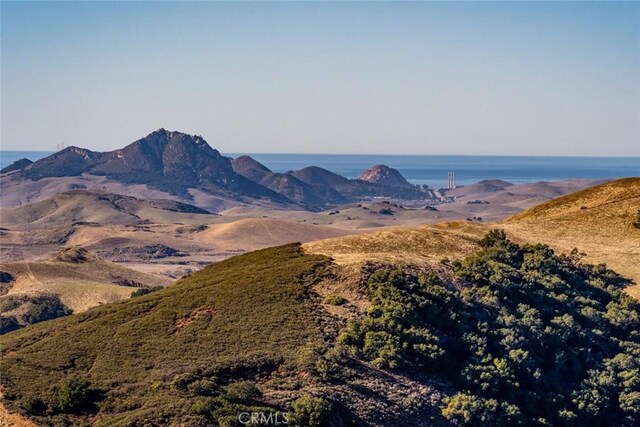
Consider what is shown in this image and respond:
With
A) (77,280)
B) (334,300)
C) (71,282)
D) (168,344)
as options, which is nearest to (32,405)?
(168,344)

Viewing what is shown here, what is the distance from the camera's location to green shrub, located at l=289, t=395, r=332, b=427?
3212 cm

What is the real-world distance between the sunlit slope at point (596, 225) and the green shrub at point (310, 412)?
34.4 m

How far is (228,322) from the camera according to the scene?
1672 inches

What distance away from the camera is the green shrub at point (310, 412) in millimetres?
32125

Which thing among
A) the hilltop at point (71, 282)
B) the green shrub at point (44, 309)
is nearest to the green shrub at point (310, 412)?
the hilltop at point (71, 282)

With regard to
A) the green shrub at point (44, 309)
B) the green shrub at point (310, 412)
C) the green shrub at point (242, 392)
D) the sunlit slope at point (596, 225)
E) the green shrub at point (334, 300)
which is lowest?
the green shrub at point (44, 309)

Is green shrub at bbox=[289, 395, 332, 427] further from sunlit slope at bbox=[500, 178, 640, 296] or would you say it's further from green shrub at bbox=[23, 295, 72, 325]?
green shrub at bbox=[23, 295, 72, 325]

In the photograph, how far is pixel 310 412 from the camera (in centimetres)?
3238

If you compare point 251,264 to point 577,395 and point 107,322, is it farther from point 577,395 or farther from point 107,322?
point 577,395

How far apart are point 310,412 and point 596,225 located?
51.1m

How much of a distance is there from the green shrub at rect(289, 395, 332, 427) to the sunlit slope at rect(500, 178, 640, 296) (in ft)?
113

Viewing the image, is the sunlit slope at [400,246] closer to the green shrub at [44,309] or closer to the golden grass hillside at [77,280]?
the golden grass hillside at [77,280]

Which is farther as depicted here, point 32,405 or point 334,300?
point 334,300

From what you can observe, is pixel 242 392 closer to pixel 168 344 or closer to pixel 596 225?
pixel 168 344
